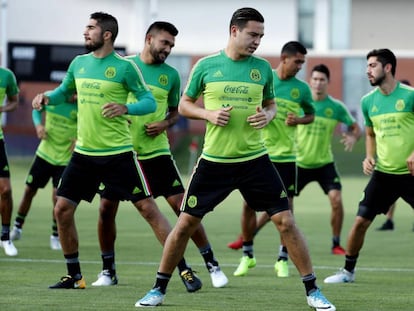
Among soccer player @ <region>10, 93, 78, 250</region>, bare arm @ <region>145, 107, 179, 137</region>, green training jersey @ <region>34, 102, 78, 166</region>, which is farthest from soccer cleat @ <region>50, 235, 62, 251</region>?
bare arm @ <region>145, 107, 179, 137</region>

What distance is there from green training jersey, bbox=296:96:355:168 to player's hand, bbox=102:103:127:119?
20.0ft

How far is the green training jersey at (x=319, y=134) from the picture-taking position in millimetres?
16438

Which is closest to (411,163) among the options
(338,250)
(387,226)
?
(338,250)

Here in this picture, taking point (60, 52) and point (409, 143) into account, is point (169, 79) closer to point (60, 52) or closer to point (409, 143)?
point (409, 143)

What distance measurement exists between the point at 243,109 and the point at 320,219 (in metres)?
13.3

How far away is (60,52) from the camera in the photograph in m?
42.8

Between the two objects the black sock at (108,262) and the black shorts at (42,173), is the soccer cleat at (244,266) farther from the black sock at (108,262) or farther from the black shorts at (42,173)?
the black shorts at (42,173)

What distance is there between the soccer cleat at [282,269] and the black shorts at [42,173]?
14.8ft

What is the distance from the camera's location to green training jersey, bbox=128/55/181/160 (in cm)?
1203

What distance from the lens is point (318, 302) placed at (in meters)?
9.72

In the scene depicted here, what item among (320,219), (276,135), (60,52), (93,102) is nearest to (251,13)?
(93,102)

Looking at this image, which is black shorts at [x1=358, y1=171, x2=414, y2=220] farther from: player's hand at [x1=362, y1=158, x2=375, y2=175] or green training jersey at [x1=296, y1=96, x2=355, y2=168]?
green training jersey at [x1=296, y1=96, x2=355, y2=168]

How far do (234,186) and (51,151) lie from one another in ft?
23.5

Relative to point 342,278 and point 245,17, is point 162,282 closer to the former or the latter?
point 245,17
